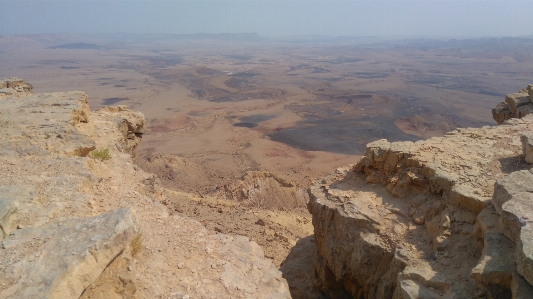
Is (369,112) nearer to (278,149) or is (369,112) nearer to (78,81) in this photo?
(278,149)

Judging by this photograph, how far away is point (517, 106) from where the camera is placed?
10.6 m

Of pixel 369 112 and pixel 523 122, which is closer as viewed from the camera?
pixel 523 122

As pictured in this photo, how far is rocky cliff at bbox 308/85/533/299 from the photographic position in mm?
4184

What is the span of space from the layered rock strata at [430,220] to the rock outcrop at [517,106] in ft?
7.20

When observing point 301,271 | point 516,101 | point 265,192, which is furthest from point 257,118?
point 301,271

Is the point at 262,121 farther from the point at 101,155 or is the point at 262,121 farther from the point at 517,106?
the point at 101,155

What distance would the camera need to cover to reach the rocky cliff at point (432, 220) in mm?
4184

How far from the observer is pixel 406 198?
255 inches

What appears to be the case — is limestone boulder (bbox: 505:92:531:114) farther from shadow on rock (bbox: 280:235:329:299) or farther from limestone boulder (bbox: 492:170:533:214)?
shadow on rock (bbox: 280:235:329:299)

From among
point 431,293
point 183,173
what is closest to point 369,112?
point 183,173

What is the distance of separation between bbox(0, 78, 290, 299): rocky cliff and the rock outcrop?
9.82m

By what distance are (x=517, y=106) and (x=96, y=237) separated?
480 inches

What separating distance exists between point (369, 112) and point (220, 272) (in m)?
33.3

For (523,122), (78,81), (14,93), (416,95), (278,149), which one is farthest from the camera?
(78,81)
